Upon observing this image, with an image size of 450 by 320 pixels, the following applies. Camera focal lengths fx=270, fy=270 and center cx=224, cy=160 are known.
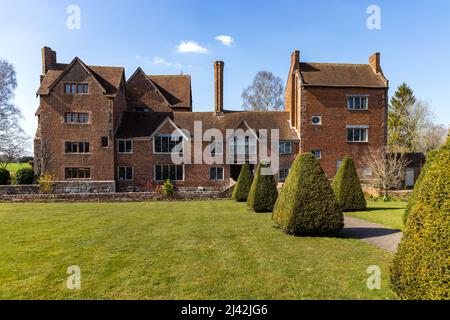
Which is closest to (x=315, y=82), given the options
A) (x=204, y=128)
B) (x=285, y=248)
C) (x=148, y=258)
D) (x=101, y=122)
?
(x=204, y=128)

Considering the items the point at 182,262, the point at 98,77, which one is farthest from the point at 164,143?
the point at 182,262

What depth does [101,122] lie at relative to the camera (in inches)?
1213

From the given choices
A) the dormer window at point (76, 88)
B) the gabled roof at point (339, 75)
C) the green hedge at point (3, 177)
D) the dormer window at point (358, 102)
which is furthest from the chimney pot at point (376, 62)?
the green hedge at point (3, 177)

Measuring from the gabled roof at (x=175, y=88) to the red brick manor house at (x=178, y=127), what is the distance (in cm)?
405

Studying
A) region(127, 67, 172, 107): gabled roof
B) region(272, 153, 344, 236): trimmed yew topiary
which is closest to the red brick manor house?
region(127, 67, 172, 107): gabled roof

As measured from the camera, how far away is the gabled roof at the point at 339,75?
106ft

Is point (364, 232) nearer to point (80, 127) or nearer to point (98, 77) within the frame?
point (80, 127)

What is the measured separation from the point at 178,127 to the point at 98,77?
1102cm

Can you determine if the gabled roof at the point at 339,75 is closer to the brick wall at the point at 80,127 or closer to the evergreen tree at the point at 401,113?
the evergreen tree at the point at 401,113

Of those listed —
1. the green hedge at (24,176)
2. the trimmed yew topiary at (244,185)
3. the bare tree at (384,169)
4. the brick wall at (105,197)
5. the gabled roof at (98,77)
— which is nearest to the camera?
the trimmed yew topiary at (244,185)

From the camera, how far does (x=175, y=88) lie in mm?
39062

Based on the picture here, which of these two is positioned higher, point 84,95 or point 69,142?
point 84,95

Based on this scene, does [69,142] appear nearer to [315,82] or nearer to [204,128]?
[204,128]
